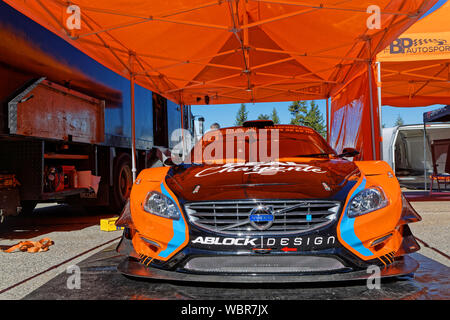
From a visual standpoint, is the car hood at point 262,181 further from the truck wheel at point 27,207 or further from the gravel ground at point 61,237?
the truck wheel at point 27,207

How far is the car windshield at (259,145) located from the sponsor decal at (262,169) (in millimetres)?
475

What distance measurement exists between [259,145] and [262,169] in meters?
0.99

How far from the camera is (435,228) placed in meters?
4.64

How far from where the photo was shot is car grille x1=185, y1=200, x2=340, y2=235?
198 cm

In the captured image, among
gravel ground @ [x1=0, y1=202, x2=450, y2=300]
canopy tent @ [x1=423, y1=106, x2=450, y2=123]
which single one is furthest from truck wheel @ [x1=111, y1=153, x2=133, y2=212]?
canopy tent @ [x1=423, y1=106, x2=450, y2=123]

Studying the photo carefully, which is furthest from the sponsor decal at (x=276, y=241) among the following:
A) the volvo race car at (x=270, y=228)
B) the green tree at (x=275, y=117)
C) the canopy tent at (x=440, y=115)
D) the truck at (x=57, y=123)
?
the green tree at (x=275, y=117)

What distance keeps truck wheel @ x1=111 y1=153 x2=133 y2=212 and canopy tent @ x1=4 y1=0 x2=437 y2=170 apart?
1616 mm

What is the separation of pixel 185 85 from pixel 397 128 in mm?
6767

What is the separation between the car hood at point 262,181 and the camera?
212 cm

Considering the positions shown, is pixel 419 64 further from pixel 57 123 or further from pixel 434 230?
pixel 57 123

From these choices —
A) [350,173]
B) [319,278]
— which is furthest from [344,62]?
[319,278]
